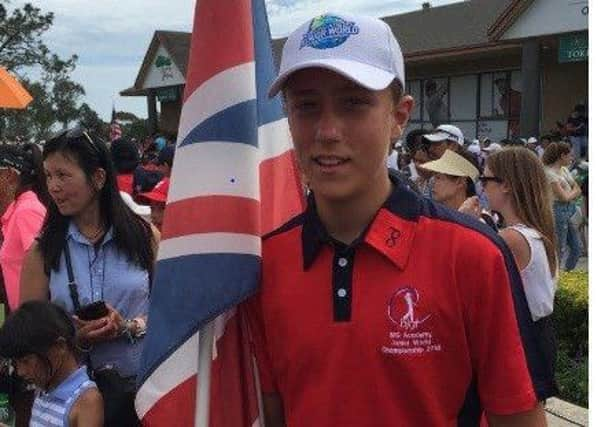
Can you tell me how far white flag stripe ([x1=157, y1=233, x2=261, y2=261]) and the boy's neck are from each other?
0.24 meters

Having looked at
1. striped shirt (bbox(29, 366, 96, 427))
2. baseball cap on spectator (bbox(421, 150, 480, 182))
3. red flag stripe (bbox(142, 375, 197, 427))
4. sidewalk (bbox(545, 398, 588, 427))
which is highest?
baseball cap on spectator (bbox(421, 150, 480, 182))

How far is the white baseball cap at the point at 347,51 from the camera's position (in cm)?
168

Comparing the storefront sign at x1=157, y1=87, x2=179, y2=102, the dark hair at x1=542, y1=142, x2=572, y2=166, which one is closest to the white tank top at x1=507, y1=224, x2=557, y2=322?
the dark hair at x1=542, y1=142, x2=572, y2=166

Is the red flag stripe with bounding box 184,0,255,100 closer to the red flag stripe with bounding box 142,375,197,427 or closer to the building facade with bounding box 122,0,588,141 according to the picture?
the red flag stripe with bounding box 142,375,197,427

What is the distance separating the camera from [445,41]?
2662 centimetres

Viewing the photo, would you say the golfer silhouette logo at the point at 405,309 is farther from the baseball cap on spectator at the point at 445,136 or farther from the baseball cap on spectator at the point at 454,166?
the baseball cap on spectator at the point at 445,136

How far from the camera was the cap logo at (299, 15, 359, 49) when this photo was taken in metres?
1.73

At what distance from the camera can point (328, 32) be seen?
175 centimetres

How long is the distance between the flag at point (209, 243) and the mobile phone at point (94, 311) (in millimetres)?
862

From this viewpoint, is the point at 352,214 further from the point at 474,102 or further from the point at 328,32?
the point at 474,102

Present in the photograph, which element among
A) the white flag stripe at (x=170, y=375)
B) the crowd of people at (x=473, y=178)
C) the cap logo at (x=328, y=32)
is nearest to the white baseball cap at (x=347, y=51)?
the cap logo at (x=328, y=32)
